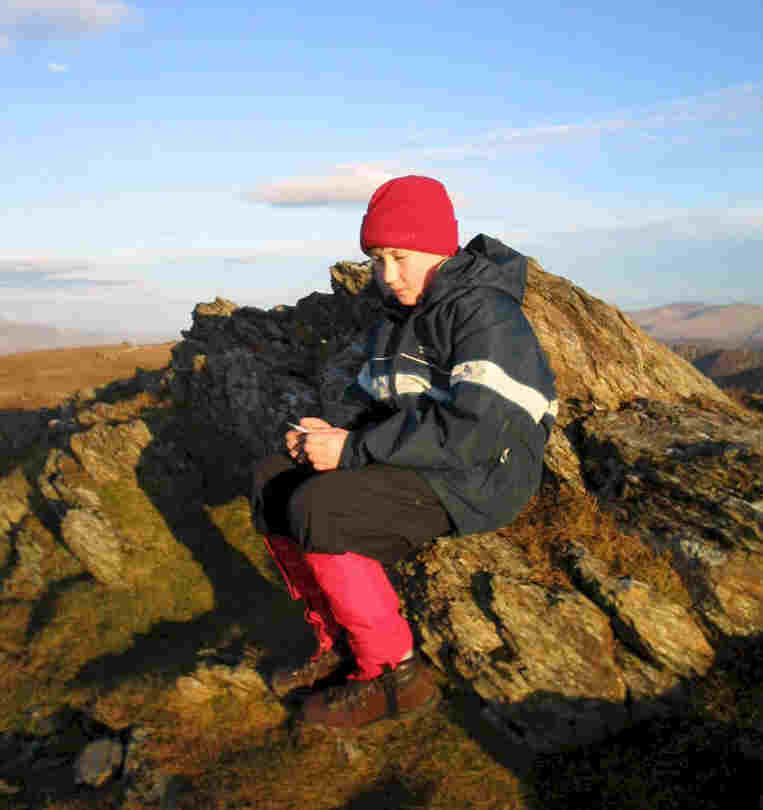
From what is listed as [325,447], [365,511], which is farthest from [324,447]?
[365,511]

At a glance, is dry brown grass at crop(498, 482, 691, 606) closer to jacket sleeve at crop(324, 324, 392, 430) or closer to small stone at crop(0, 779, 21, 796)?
jacket sleeve at crop(324, 324, 392, 430)

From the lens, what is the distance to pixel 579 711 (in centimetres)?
567

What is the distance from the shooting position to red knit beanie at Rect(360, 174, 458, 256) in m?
5.25

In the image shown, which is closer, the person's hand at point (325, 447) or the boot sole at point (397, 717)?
the person's hand at point (325, 447)

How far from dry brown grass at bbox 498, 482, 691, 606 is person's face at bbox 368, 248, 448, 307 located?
→ 302 cm

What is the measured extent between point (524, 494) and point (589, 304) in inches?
186

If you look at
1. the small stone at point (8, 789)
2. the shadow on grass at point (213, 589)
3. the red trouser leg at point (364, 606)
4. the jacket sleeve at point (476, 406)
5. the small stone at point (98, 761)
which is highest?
the jacket sleeve at point (476, 406)

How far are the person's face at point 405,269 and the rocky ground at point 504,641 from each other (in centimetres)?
291

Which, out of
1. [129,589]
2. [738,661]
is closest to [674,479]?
[738,661]

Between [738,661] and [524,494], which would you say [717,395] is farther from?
[524,494]

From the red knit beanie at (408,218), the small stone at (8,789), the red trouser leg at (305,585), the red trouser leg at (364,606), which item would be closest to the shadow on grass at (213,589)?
the red trouser leg at (305,585)

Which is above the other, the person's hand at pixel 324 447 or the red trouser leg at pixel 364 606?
the person's hand at pixel 324 447

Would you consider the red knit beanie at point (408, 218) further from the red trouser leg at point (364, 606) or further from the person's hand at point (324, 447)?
the red trouser leg at point (364, 606)

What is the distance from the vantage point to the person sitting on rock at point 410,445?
4.85m
